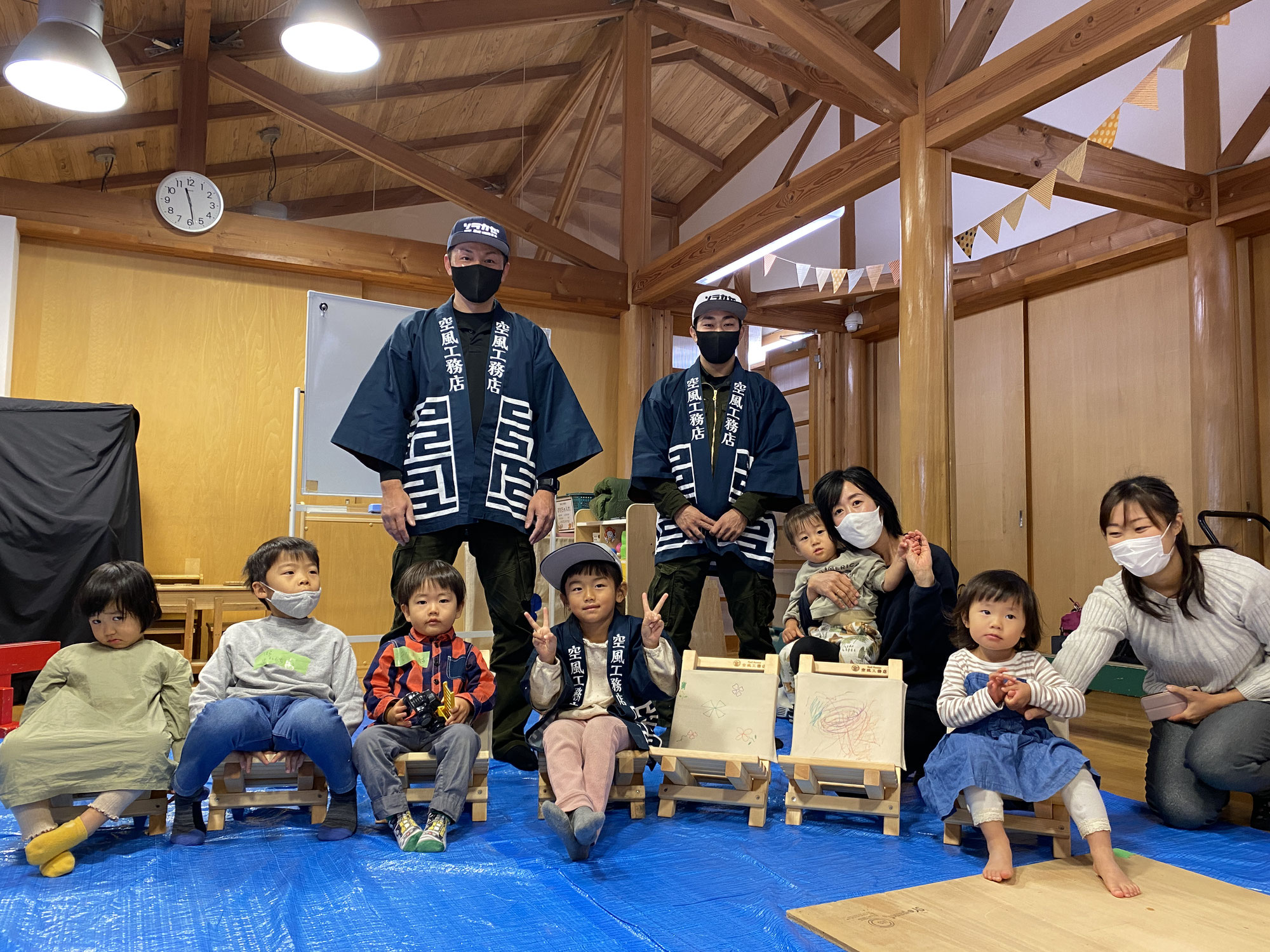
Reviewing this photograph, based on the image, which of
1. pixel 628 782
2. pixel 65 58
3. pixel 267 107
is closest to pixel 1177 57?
pixel 628 782

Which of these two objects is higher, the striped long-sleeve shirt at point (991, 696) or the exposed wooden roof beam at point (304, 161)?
the exposed wooden roof beam at point (304, 161)

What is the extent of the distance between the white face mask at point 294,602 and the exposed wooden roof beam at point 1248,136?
4.75 metres

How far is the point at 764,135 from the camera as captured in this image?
6.67 meters

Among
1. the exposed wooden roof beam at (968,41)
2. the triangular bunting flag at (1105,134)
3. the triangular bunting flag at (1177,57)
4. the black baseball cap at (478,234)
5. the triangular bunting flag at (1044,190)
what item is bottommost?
the black baseball cap at (478,234)

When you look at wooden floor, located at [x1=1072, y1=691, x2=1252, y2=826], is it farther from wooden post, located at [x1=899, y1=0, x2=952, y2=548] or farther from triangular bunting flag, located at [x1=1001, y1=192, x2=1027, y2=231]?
triangular bunting flag, located at [x1=1001, y1=192, x2=1027, y2=231]

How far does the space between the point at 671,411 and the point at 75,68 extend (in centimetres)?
278

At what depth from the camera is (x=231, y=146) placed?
5.46m

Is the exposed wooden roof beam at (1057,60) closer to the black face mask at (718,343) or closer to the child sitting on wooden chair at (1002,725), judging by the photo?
the black face mask at (718,343)

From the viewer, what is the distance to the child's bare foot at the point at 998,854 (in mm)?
1813

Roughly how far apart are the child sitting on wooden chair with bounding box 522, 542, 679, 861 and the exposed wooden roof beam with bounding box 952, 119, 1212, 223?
252cm

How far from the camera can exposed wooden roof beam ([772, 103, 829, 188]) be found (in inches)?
250

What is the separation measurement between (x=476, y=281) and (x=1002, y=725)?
189cm

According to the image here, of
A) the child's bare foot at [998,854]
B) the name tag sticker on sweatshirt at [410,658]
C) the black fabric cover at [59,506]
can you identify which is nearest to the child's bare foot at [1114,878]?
the child's bare foot at [998,854]

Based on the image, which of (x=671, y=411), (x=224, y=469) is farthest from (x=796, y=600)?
(x=224, y=469)
